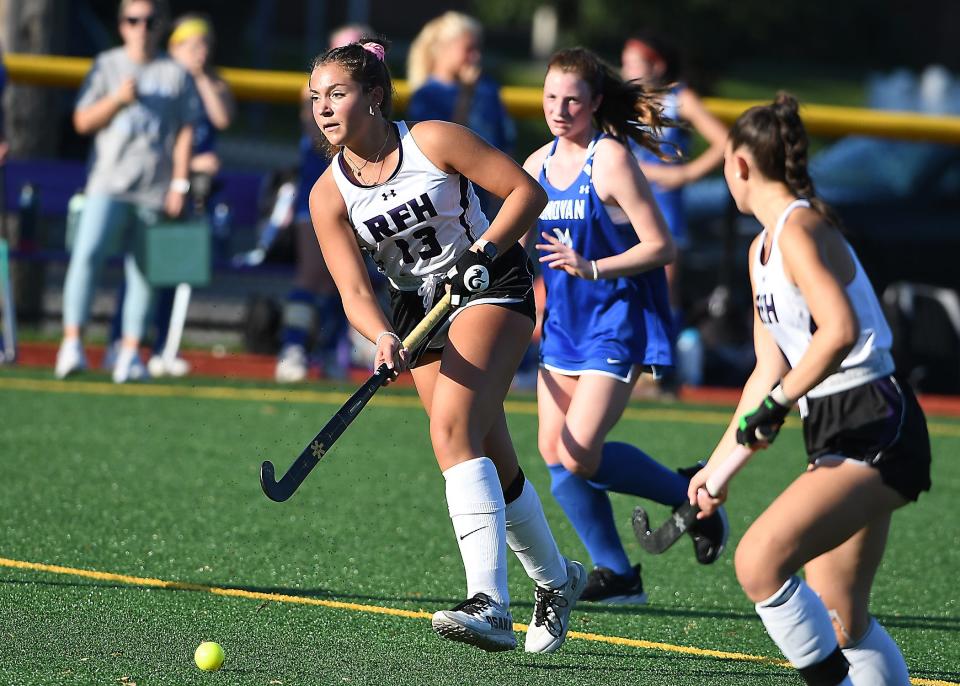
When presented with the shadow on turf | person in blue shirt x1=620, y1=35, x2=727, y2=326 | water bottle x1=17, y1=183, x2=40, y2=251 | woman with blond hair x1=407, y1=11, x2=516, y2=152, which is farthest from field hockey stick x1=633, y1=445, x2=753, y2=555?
water bottle x1=17, y1=183, x2=40, y2=251

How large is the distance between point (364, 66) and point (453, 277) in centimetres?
65

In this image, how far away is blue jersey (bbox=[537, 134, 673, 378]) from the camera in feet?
18.7

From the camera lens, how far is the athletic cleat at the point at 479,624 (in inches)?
169

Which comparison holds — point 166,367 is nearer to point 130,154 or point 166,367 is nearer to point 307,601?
point 130,154

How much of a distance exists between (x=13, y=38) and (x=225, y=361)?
2.81 meters

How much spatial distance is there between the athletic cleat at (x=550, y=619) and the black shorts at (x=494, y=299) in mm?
761

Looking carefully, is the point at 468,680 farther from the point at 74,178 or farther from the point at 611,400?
the point at 74,178

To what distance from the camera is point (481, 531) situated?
452 centimetres

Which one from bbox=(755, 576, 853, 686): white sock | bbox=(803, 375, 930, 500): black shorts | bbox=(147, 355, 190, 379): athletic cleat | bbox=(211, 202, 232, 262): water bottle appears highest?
bbox=(803, 375, 930, 500): black shorts

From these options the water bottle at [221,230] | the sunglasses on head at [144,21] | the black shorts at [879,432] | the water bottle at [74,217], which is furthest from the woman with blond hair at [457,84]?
the black shorts at [879,432]

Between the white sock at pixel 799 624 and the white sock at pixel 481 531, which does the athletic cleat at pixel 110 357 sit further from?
the white sock at pixel 799 624

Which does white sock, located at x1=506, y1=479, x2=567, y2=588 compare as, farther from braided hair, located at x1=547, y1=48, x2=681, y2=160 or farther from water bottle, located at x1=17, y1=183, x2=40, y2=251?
water bottle, located at x1=17, y1=183, x2=40, y2=251

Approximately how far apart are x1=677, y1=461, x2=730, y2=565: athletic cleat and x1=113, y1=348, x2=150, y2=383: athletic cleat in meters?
4.80

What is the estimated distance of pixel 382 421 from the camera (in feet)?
30.5
